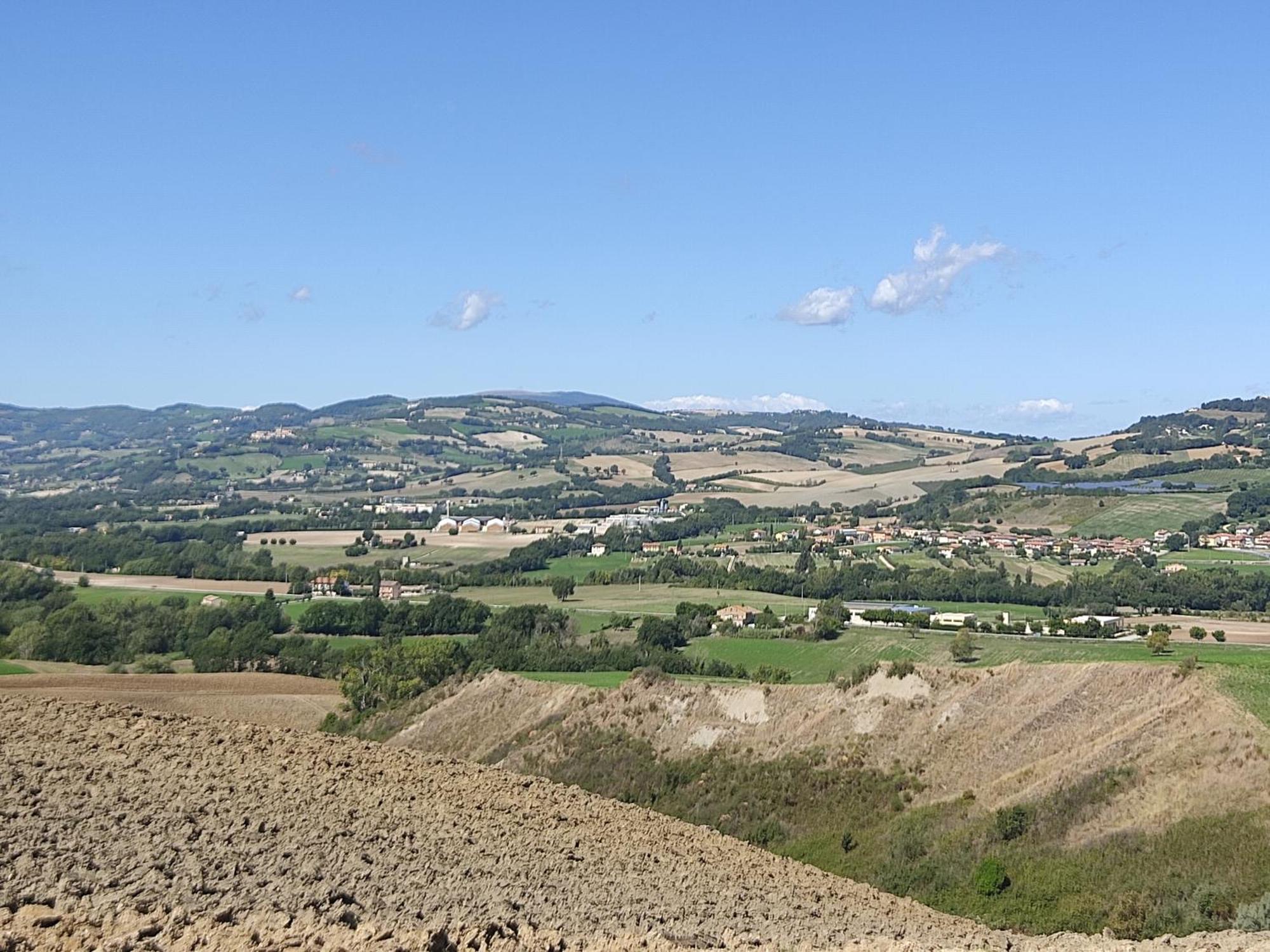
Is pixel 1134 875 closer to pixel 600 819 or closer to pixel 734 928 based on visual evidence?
pixel 734 928

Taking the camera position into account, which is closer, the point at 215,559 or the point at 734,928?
the point at 734,928

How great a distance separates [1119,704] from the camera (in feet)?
131

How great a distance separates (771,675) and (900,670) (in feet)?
37.8

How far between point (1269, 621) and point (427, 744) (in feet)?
174

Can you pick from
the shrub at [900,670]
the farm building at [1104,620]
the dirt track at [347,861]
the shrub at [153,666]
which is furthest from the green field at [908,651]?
the shrub at [153,666]

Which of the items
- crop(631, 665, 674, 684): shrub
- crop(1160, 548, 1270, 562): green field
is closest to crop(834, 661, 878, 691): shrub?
crop(631, 665, 674, 684): shrub

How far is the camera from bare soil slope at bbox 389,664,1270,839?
33.5 meters

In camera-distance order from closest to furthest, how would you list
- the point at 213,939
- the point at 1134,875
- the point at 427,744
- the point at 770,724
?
the point at 213,939
the point at 1134,875
the point at 770,724
the point at 427,744

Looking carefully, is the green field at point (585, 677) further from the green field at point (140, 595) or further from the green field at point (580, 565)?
the green field at point (580, 565)

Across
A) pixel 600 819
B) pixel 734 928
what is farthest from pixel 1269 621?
pixel 734 928

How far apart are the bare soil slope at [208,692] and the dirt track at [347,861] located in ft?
42.3

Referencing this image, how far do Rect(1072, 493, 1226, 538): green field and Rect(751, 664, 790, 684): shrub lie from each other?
66204mm

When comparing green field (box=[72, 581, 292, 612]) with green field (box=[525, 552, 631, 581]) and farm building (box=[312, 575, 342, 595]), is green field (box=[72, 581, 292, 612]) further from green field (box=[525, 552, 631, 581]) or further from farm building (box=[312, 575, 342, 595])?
green field (box=[525, 552, 631, 581])

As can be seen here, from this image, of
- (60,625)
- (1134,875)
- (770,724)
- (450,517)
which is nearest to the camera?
(1134,875)
